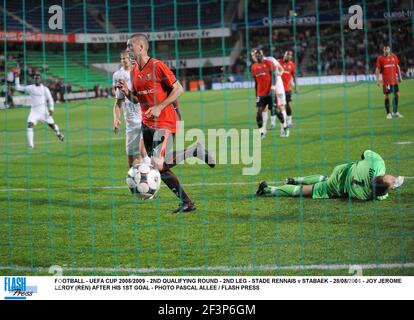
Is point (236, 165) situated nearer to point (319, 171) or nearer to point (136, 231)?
point (319, 171)

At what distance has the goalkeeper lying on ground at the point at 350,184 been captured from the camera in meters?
7.24

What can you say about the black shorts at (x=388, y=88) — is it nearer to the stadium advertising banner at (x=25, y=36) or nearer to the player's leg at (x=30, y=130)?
the stadium advertising banner at (x=25, y=36)

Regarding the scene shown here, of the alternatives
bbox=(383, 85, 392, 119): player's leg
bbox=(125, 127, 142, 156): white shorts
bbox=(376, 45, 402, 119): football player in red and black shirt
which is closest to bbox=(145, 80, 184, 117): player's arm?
bbox=(125, 127, 142, 156): white shorts

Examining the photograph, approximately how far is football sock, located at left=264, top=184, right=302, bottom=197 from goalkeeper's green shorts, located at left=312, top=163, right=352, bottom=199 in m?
0.22

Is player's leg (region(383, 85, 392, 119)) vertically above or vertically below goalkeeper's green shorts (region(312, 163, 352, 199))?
above

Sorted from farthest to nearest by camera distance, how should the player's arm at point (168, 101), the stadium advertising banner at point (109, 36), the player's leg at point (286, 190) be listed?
1. the player's leg at point (286, 190)
2. the stadium advertising banner at point (109, 36)
3. the player's arm at point (168, 101)

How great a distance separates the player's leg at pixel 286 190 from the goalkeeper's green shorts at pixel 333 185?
0.33 feet

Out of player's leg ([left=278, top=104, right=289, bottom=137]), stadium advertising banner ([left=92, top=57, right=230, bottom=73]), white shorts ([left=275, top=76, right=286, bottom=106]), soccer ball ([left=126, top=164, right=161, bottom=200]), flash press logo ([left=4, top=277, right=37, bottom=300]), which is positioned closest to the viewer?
flash press logo ([left=4, top=277, right=37, bottom=300])

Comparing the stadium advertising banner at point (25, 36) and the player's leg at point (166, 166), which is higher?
the stadium advertising banner at point (25, 36)

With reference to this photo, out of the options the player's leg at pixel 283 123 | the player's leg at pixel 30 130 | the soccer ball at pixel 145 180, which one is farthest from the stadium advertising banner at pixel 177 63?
the player's leg at pixel 30 130

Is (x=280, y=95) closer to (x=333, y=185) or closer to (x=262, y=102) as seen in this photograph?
(x=262, y=102)

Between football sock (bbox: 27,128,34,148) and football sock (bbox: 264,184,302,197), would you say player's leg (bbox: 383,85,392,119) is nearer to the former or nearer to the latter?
football sock (bbox: 27,128,34,148)

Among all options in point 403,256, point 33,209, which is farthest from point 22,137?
point 403,256

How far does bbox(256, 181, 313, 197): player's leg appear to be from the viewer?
25.9 feet
